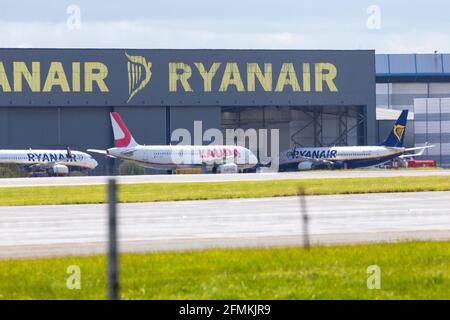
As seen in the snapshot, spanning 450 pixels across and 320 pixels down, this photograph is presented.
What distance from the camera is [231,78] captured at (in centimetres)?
10694

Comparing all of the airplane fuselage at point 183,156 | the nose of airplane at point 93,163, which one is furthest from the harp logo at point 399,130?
the nose of airplane at point 93,163

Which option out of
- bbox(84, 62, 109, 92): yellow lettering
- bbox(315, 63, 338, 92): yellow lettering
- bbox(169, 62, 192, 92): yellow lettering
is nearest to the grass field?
bbox(84, 62, 109, 92): yellow lettering

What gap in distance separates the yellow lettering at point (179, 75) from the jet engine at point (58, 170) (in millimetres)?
14198

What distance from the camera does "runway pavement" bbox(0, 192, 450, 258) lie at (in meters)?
21.9

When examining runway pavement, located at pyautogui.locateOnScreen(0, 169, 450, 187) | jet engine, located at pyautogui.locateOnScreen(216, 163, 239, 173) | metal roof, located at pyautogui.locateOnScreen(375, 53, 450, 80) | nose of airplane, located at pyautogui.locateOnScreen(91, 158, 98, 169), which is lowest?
runway pavement, located at pyautogui.locateOnScreen(0, 169, 450, 187)

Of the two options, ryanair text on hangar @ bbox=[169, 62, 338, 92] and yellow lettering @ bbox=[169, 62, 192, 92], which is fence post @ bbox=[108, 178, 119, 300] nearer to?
yellow lettering @ bbox=[169, 62, 192, 92]

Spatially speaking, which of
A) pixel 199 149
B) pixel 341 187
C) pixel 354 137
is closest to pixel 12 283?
pixel 341 187

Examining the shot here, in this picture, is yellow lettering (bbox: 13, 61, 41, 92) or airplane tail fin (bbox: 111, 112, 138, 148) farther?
yellow lettering (bbox: 13, 61, 41, 92)

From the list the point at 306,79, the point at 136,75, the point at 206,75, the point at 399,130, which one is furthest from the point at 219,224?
the point at 399,130

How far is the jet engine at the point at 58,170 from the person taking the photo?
97875mm

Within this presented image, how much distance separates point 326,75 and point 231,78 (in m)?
10.4

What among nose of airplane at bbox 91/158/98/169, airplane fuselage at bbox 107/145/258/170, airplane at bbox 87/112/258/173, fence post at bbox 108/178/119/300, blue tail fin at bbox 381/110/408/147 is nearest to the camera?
fence post at bbox 108/178/119/300

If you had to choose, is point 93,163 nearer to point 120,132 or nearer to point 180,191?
point 120,132
